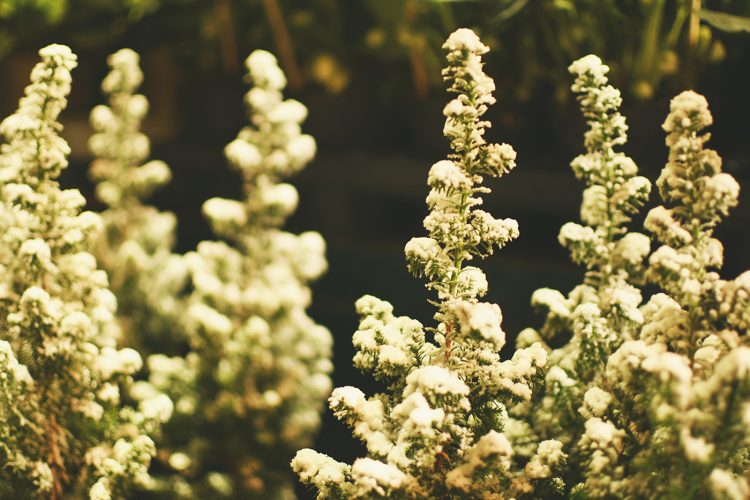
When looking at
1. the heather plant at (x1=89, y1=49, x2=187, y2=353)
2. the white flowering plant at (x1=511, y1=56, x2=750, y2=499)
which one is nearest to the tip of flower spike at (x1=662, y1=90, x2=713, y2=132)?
the white flowering plant at (x1=511, y1=56, x2=750, y2=499)

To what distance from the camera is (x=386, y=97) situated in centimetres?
166

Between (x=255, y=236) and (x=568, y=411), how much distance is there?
560mm

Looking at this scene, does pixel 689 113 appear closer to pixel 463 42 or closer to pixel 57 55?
pixel 463 42

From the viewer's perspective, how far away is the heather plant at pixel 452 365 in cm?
65

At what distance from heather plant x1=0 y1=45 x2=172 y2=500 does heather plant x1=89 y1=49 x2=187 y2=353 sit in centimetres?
52

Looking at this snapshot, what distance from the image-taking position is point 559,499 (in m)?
0.84

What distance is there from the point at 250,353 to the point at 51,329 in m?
0.47

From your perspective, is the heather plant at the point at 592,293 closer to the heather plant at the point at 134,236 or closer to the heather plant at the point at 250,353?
the heather plant at the point at 250,353

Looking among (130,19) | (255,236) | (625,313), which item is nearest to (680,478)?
(625,313)

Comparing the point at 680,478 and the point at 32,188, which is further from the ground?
the point at 32,188

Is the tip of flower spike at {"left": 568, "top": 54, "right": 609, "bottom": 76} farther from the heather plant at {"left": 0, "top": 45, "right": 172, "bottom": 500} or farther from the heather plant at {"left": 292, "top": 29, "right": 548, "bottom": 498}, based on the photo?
the heather plant at {"left": 0, "top": 45, "right": 172, "bottom": 500}

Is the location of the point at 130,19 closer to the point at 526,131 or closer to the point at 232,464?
the point at 526,131

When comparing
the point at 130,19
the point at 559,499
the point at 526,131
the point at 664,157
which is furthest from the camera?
the point at 130,19

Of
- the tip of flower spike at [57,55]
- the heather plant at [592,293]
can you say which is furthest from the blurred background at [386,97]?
the tip of flower spike at [57,55]
